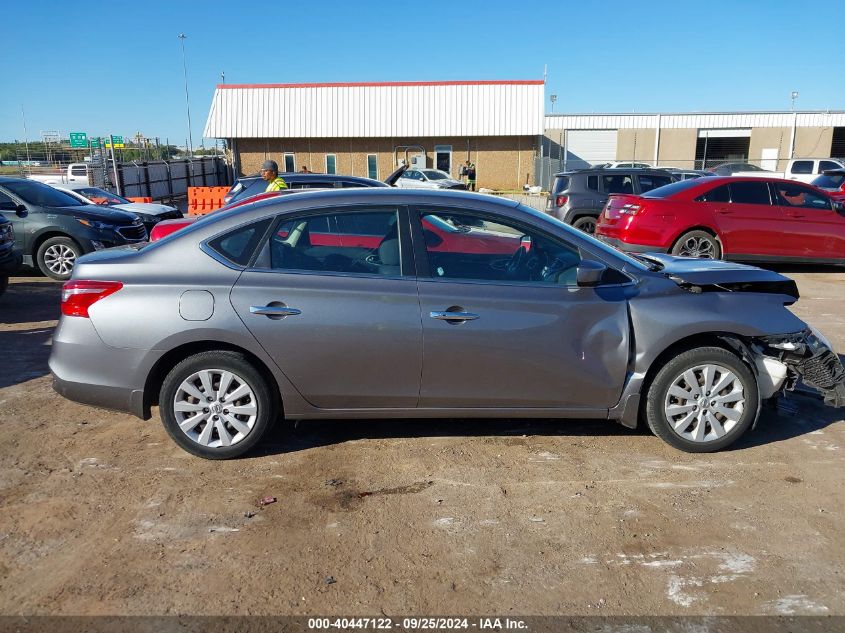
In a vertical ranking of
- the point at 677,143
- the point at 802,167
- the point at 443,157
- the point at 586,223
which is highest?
the point at 677,143

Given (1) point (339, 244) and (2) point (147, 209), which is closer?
(1) point (339, 244)

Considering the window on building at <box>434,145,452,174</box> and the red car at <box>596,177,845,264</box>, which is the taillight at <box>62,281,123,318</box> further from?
the window on building at <box>434,145,452,174</box>

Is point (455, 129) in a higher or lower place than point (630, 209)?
higher

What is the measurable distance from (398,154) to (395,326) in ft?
114

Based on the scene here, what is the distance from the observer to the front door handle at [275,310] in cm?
417

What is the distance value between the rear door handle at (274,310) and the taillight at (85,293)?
0.88m

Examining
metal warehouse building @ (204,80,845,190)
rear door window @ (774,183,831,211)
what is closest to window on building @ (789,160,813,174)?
metal warehouse building @ (204,80,845,190)

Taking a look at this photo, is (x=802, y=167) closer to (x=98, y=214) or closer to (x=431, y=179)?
(x=431, y=179)

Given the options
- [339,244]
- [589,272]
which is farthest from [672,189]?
[339,244]

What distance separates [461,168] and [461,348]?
32.4m

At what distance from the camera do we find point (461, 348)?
4.21 meters

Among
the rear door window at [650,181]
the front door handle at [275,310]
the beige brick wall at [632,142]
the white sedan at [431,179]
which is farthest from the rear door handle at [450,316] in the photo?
the beige brick wall at [632,142]

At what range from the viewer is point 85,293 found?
429 cm

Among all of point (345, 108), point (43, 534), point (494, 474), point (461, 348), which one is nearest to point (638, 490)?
point (494, 474)
